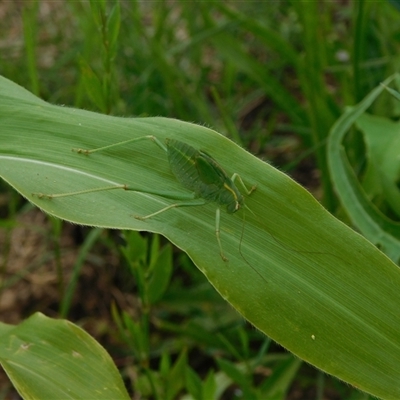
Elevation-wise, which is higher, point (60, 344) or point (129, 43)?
point (129, 43)

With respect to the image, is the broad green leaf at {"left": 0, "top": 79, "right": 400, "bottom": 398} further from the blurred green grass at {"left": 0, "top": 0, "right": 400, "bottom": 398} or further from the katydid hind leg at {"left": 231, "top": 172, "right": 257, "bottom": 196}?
the blurred green grass at {"left": 0, "top": 0, "right": 400, "bottom": 398}

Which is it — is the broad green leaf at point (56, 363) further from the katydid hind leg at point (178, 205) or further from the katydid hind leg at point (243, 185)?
the katydid hind leg at point (243, 185)

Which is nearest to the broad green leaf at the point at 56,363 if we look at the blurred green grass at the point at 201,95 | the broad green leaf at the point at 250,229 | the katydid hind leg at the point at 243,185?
the blurred green grass at the point at 201,95

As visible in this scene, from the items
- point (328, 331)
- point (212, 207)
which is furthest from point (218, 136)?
point (328, 331)

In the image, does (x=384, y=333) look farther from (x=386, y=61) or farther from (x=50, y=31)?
(x=50, y=31)

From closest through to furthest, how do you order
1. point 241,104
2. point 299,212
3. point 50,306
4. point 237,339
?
point 299,212, point 237,339, point 50,306, point 241,104

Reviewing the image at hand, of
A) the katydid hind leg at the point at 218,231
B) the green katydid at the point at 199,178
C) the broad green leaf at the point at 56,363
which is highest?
the green katydid at the point at 199,178
